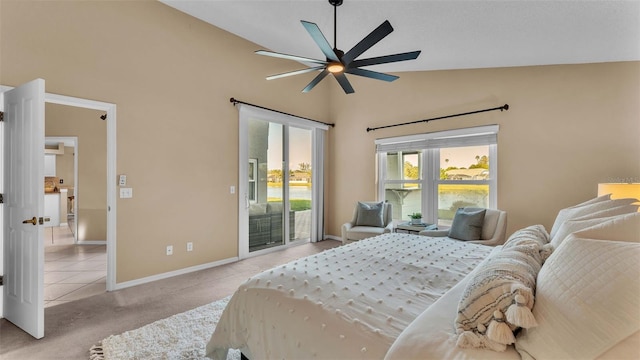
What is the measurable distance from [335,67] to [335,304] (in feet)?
6.89

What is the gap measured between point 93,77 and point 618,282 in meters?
4.28

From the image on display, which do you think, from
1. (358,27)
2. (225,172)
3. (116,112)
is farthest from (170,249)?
(358,27)

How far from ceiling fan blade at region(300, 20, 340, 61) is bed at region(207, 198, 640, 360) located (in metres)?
1.72

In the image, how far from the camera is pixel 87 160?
18.2ft

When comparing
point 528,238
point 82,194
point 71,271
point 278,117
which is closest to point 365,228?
point 278,117

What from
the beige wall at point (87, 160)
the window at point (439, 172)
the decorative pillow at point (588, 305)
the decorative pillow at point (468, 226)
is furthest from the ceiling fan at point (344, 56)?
the beige wall at point (87, 160)

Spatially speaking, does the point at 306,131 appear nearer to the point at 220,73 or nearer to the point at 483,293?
the point at 220,73

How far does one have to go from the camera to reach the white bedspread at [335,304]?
4.06 feet

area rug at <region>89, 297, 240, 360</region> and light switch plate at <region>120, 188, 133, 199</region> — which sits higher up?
light switch plate at <region>120, 188, 133, 199</region>

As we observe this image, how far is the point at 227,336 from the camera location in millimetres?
1757

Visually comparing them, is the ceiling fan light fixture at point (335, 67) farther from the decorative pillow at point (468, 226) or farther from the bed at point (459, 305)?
the decorative pillow at point (468, 226)

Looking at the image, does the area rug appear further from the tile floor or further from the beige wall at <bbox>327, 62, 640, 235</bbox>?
the beige wall at <bbox>327, 62, 640, 235</bbox>

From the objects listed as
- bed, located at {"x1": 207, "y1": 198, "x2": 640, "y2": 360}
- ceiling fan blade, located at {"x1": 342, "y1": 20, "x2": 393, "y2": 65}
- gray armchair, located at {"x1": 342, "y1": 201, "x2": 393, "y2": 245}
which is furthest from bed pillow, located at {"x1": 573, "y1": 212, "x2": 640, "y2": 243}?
gray armchair, located at {"x1": 342, "y1": 201, "x2": 393, "y2": 245}

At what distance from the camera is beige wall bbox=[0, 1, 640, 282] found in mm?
3006
